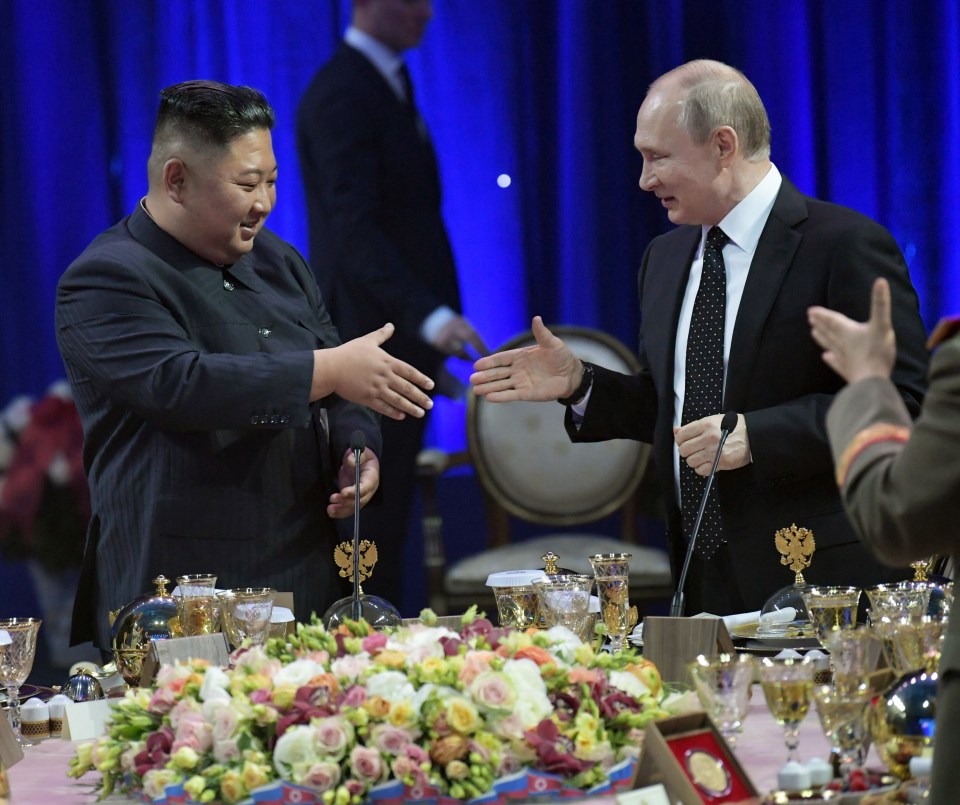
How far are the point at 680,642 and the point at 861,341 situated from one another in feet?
2.47

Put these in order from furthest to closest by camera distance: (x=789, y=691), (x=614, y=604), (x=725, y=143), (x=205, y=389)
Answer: (x=725, y=143) → (x=205, y=389) → (x=614, y=604) → (x=789, y=691)

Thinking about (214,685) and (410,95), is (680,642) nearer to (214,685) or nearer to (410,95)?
(214,685)

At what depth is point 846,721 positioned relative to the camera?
1472mm

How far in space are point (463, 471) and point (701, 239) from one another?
177cm

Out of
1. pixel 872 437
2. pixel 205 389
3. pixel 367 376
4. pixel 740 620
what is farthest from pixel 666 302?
pixel 872 437

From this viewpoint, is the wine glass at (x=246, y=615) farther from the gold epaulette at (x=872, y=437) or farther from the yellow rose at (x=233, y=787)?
the gold epaulette at (x=872, y=437)

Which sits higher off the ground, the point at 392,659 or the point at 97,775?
the point at 392,659

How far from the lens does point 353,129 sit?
4316 millimetres

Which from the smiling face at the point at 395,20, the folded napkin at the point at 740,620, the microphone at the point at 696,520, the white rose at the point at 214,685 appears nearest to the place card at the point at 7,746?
the white rose at the point at 214,685

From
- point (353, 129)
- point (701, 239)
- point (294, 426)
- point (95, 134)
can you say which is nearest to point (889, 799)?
point (294, 426)

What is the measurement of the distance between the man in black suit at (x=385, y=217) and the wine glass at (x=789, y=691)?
9.44ft

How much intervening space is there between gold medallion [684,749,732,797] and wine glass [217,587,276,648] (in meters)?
0.85

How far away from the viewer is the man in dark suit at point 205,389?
2.58 metres

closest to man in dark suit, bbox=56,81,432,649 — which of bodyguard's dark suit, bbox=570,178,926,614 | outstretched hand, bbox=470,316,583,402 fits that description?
outstretched hand, bbox=470,316,583,402
